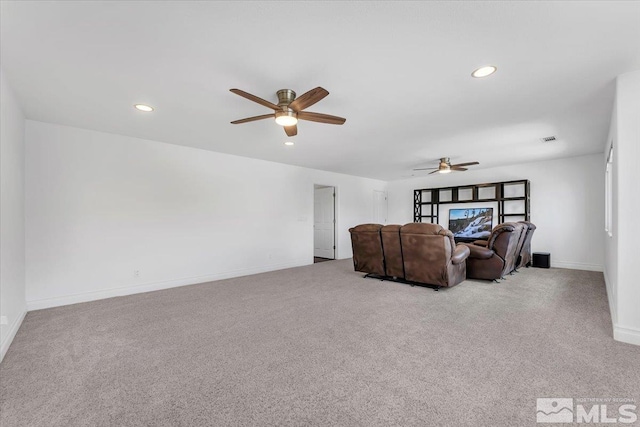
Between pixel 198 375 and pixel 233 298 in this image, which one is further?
pixel 233 298

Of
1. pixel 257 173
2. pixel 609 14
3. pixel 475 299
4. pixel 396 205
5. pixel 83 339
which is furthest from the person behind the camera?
pixel 396 205

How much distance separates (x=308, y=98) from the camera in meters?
2.49

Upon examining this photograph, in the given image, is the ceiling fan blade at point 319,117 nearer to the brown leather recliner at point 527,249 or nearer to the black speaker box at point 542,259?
the brown leather recliner at point 527,249

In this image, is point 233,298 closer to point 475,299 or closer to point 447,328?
point 447,328

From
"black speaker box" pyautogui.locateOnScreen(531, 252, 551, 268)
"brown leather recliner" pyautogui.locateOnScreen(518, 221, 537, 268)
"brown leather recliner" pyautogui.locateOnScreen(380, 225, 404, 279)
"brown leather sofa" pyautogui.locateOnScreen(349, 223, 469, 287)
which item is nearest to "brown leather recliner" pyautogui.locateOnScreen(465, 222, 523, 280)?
"brown leather sofa" pyautogui.locateOnScreen(349, 223, 469, 287)

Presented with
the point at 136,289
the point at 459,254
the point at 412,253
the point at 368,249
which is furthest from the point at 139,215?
the point at 459,254

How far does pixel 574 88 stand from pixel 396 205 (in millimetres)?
6391

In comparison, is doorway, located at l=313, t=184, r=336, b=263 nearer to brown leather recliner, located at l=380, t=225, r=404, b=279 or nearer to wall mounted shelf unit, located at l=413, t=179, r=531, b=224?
wall mounted shelf unit, located at l=413, t=179, r=531, b=224

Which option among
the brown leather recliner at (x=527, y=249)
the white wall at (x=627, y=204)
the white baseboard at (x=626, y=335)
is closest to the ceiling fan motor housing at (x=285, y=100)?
the white wall at (x=627, y=204)

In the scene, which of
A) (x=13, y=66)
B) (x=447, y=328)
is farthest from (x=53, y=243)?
(x=447, y=328)

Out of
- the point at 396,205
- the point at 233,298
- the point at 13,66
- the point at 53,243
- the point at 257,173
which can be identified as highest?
the point at 13,66

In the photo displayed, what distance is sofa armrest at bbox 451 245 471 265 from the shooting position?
14.1 ft

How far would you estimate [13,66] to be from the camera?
2.34m

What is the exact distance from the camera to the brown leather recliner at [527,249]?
551cm
